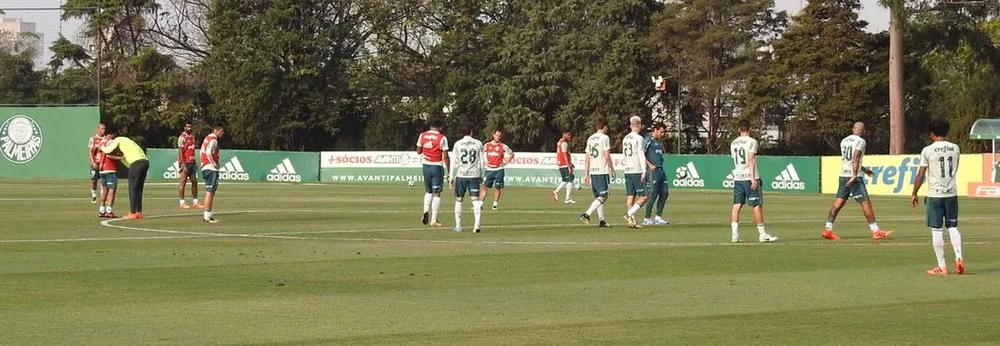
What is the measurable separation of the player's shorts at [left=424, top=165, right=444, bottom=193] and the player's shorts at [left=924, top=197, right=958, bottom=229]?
10.9 metres

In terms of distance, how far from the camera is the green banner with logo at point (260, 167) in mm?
63719

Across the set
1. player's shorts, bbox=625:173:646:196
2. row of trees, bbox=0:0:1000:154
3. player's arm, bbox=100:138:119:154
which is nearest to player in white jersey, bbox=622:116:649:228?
player's shorts, bbox=625:173:646:196

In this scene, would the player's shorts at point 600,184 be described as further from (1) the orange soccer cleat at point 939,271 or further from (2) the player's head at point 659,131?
(1) the orange soccer cleat at point 939,271

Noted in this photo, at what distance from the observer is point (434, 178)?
26.5 metres

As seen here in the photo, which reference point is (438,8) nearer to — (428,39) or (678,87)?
(428,39)

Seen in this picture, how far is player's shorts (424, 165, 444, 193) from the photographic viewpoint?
26.5m

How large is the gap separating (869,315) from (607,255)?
22.9 feet

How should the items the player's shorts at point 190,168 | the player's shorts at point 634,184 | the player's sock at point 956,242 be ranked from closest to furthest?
the player's sock at point 956,242 → the player's shorts at point 634,184 → the player's shorts at point 190,168

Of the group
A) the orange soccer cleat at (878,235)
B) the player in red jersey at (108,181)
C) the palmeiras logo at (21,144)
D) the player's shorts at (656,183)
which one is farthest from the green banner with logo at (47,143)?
the orange soccer cleat at (878,235)

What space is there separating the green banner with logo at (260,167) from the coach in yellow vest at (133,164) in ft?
110

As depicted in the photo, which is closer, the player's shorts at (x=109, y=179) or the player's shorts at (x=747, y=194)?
the player's shorts at (x=747, y=194)

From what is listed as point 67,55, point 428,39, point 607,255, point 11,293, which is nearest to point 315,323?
point 11,293

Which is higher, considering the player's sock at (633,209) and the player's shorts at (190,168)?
the player's shorts at (190,168)

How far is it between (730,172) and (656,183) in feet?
88.6
